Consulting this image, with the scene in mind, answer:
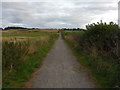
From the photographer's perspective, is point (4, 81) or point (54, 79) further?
point (54, 79)

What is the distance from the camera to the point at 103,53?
511 inches

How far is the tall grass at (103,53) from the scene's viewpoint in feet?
26.8

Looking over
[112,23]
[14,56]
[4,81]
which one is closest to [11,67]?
[14,56]

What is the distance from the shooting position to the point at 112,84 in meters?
7.13

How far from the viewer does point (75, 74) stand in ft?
30.3

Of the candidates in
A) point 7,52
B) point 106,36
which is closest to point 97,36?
point 106,36

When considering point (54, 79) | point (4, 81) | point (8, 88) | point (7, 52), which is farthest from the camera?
point (7, 52)

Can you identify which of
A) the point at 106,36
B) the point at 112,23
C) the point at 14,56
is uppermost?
the point at 112,23

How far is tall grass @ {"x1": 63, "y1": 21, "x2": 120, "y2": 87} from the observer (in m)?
8.18

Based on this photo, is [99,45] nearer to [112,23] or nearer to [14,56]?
[112,23]

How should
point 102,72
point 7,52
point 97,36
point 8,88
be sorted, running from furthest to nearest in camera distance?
point 97,36
point 7,52
point 102,72
point 8,88

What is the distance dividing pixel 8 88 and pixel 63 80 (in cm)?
213

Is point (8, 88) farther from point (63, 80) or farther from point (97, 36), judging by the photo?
point (97, 36)

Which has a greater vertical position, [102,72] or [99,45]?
[99,45]
